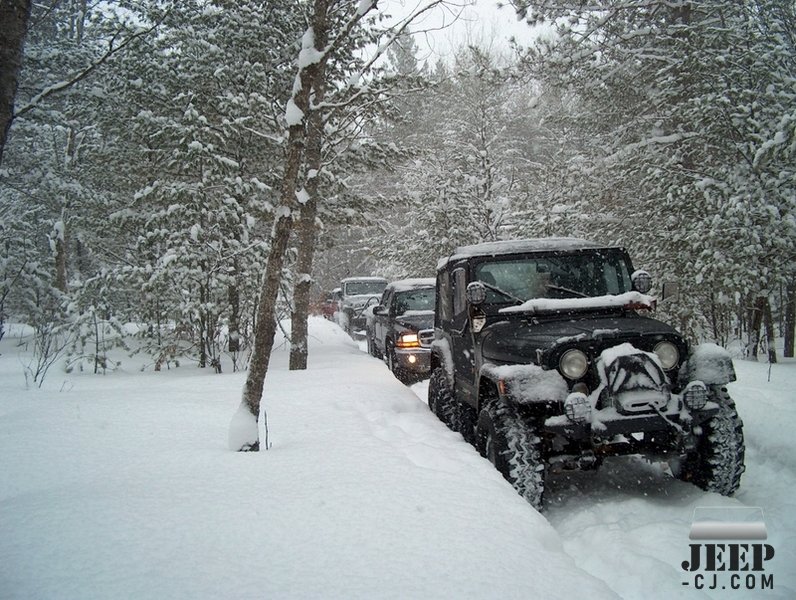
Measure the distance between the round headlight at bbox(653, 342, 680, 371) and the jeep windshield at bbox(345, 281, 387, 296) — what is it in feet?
55.8

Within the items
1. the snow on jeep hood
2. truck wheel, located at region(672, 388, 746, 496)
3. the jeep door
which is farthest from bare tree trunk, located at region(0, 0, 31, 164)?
truck wheel, located at region(672, 388, 746, 496)

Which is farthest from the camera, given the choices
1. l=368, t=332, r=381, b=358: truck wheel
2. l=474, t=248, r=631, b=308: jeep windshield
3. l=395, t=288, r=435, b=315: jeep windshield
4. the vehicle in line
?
the vehicle in line

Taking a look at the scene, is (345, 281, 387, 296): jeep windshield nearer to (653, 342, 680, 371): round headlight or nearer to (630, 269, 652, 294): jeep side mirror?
(630, 269, 652, 294): jeep side mirror

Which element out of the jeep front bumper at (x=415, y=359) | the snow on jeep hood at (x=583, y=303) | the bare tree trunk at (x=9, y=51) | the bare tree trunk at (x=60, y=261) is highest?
the bare tree trunk at (x=9, y=51)

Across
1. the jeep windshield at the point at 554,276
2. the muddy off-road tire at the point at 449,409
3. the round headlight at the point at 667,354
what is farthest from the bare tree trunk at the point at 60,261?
the round headlight at the point at 667,354

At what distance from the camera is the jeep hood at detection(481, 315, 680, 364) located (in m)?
3.78

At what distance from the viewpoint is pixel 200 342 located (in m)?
10.8

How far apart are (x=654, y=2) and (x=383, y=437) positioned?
11962 mm

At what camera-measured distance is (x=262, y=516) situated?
2877 millimetres

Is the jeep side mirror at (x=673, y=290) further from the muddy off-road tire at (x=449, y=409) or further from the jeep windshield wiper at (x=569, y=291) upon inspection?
the jeep windshield wiper at (x=569, y=291)

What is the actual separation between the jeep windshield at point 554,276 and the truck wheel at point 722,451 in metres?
1.48

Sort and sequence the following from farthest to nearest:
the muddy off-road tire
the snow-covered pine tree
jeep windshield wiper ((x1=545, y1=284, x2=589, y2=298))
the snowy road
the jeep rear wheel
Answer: the snow-covered pine tree, the jeep rear wheel, the muddy off-road tire, jeep windshield wiper ((x1=545, y1=284, x2=589, y2=298)), the snowy road

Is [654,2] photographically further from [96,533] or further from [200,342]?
[96,533]

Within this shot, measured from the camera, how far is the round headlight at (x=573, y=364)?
12.2 ft
